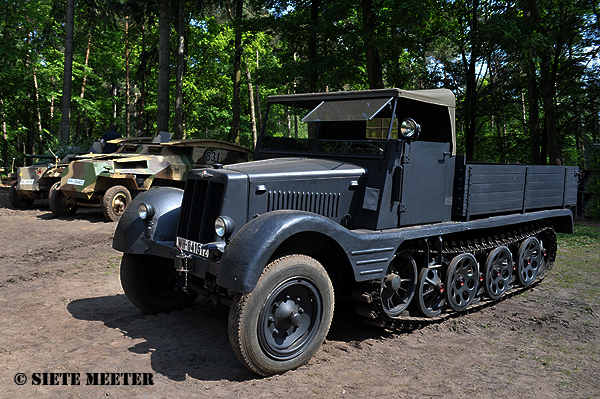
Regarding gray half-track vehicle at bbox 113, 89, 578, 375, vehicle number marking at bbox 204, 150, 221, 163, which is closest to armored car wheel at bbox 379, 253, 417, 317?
gray half-track vehicle at bbox 113, 89, 578, 375

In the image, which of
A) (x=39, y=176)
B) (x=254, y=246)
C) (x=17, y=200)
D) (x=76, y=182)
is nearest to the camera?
(x=254, y=246)

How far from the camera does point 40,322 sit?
5.33m

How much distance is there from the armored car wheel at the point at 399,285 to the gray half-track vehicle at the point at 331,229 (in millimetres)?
15

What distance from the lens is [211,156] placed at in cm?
1526

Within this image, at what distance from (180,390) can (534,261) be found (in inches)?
226

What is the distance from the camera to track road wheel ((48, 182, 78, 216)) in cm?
1311

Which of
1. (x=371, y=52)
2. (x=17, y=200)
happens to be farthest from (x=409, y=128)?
(x=17, y=200)

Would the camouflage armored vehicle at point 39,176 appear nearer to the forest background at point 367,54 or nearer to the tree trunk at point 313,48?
the forest background at point 367,54

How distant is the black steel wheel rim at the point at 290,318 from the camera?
4.15m

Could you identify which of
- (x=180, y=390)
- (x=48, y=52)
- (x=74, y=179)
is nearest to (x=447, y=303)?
(x=180, y=390)

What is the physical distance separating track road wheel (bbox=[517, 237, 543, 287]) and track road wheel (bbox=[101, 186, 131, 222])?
30.6 ft

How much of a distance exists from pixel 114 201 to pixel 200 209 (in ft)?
28.6

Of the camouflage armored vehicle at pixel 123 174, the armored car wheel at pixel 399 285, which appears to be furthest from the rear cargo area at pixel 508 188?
the camouflage armored vehicle at pixel 123 174

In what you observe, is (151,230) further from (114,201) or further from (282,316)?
(114,201)
